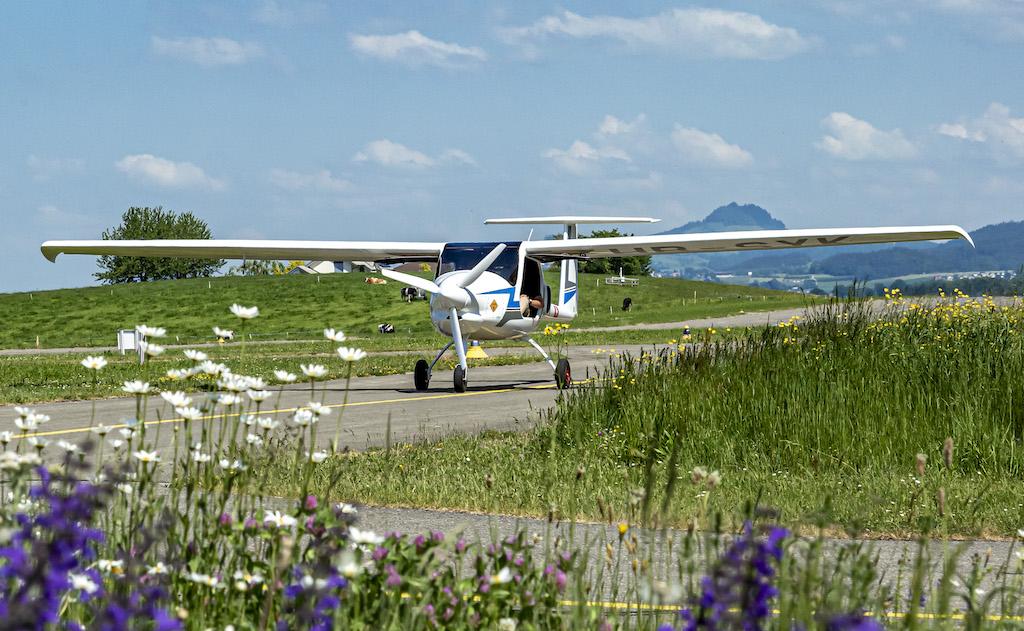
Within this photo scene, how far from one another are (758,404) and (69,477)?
7.96m

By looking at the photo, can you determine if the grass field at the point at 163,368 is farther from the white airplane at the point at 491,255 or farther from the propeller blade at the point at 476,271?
the propeller blade at the point at 476,271

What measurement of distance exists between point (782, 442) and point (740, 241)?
42.6ft

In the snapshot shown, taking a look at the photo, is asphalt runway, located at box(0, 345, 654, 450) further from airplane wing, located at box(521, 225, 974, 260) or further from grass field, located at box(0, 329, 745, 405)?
airplane wing, located at box(521, 225, 974, 260)

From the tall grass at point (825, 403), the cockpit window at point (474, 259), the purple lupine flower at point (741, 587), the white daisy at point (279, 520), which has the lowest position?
the tall grass at point (825, 403)

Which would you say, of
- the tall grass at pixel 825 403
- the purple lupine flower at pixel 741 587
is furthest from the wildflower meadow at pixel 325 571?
the tall grass at pixel 825 403

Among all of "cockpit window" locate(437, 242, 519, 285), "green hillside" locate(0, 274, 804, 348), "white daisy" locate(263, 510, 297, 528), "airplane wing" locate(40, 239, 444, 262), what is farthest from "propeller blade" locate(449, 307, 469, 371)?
"green hillside" locate(0, 274, 804, 348)

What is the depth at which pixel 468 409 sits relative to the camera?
1590cm

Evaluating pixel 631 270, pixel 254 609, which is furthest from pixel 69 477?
pixel 631 270

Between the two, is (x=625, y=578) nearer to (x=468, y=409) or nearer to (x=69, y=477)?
(x=69, y=477)

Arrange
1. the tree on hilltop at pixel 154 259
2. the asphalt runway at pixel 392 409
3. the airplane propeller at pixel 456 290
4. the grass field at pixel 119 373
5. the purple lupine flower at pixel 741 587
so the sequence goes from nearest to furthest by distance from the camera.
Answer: the purple lupine flower at pixel 741 587
the asphalt runway at pixel 392 409
the grass field at pixel 119 373
the airplane propeller at pixel 456 290
the tree on hilltop at pixel 154 259

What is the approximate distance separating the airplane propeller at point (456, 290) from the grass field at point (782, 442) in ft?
23.4

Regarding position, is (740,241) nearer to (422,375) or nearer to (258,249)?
(422,375)

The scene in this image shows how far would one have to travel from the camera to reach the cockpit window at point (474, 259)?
20.5 m

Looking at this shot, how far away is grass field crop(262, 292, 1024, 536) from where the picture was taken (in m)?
7.64
